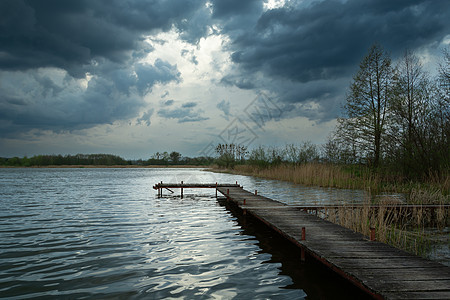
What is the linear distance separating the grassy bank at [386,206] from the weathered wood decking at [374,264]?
117 centimetres

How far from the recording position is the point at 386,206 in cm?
1063

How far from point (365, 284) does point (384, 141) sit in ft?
56.7

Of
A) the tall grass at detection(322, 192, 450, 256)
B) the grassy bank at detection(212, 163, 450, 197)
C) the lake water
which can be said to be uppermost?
the grassy bank at detection(212, 163, 450, 197)

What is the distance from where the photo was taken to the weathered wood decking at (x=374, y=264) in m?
3.82

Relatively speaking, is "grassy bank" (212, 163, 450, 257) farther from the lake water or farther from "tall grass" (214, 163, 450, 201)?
the lake water

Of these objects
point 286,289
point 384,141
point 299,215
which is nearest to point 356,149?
point 384,141

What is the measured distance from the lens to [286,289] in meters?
4.99

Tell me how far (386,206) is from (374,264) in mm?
6623

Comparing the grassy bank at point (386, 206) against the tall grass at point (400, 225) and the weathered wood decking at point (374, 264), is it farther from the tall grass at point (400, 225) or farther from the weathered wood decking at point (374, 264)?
the weathered wood decking at point (374, 264)

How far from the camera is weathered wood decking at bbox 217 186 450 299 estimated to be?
12.5 ft

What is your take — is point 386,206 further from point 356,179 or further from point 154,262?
point 356,179

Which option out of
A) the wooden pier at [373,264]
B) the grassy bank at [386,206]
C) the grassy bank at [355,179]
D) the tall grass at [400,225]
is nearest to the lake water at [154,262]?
the wooden pier at [373,264]

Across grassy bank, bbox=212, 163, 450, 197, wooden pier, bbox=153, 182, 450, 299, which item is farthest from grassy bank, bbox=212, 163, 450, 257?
wooden pier, bbox=153, 182, 450, 299

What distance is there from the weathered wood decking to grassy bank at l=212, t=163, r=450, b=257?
117cm
